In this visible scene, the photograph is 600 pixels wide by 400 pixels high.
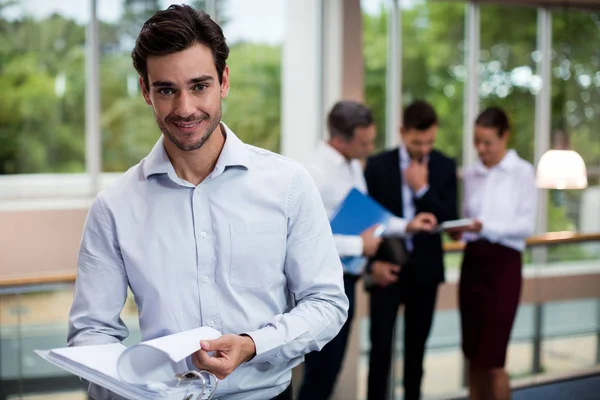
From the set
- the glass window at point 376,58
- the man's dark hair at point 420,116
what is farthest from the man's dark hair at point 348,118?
the glass window at point 376,58

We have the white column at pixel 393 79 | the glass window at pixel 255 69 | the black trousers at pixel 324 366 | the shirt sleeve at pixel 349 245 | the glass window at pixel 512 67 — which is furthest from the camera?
the glass window at pixel 512 67

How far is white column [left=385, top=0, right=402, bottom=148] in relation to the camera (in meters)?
7.94

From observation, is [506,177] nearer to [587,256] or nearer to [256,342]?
[587,256]

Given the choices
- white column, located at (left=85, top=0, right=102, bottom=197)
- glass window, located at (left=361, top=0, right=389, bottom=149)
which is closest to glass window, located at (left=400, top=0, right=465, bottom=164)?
glass window, located at (left=361, top=0, right=389, bottom=149)

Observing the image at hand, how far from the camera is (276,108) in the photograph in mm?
7945

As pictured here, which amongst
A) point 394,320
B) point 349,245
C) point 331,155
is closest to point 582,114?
point 394,320

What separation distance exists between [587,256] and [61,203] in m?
4.64

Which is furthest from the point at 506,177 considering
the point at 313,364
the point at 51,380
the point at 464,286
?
the point at 51,380

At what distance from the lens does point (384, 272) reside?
12.1 feet

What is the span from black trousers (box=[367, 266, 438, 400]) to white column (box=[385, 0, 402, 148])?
4.25 m

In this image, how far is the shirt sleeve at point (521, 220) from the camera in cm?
373

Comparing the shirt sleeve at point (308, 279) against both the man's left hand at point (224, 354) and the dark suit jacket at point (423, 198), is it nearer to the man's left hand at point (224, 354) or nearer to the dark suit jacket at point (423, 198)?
the man's left hand at point (224, 354)

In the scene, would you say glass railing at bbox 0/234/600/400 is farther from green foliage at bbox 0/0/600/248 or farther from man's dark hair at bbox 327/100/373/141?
green foliage at bbox 0/0/600/248

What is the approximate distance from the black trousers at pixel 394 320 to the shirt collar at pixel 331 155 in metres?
0.64
